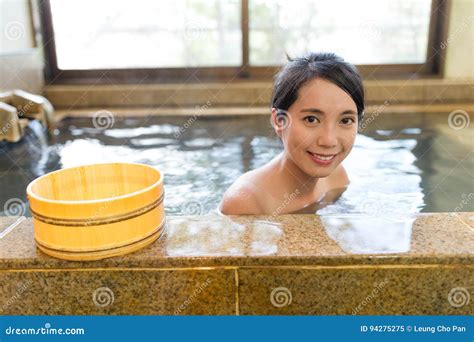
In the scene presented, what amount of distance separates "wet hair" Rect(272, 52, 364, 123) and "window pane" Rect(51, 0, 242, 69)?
5293 millimetres

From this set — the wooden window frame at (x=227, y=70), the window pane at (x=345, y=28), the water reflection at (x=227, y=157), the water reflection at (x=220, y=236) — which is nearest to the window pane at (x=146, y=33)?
the wooden window frame at (x=227, y=70)

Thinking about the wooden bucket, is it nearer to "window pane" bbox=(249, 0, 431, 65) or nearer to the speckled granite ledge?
the speckled granite ledge

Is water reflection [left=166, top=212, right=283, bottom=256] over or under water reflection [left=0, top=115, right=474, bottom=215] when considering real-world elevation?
over

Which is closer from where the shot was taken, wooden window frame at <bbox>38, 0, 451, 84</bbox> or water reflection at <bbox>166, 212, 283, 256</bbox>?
water reflection at <bbox>166, 212, 283, 256</bbox>

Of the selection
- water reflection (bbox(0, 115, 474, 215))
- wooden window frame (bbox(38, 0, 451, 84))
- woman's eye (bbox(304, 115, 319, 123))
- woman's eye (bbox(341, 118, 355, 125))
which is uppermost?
woman's eye (bbox(304, 115, 319, 123))

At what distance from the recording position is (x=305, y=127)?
2.34 m

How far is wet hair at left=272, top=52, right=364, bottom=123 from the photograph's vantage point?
233 centimetres

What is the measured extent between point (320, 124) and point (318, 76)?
9.4 inches

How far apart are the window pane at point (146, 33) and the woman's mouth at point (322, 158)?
5.46 metres

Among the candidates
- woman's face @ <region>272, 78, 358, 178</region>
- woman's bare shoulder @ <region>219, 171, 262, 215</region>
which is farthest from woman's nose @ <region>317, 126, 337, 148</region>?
woman's bare shoulder @ <region>219, 171, 262, 215</region>

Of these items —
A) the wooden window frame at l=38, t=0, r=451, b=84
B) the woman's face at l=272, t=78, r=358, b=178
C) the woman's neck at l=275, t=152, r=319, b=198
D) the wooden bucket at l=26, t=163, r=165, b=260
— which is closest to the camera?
the wooden bucket at l=26, t=163, r=165, b=260

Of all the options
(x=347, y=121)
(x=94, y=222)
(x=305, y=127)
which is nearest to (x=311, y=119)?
(x=305, y=127)

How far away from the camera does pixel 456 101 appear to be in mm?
6871

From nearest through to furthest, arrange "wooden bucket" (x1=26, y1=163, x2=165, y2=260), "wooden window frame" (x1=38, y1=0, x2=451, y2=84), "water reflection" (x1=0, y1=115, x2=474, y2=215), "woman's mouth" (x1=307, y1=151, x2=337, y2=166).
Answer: "wooden bucket" (x1=26, y1=163, x2=165, y2=260)
"woman's mouth" (x1=307, y1=151, x2=337, y2=166)
"water reflection" (x1=0, y1=115, x2=474, y2=215)
"wooden window frame" (x1=38, y1=0, x2=451, y2=84)
